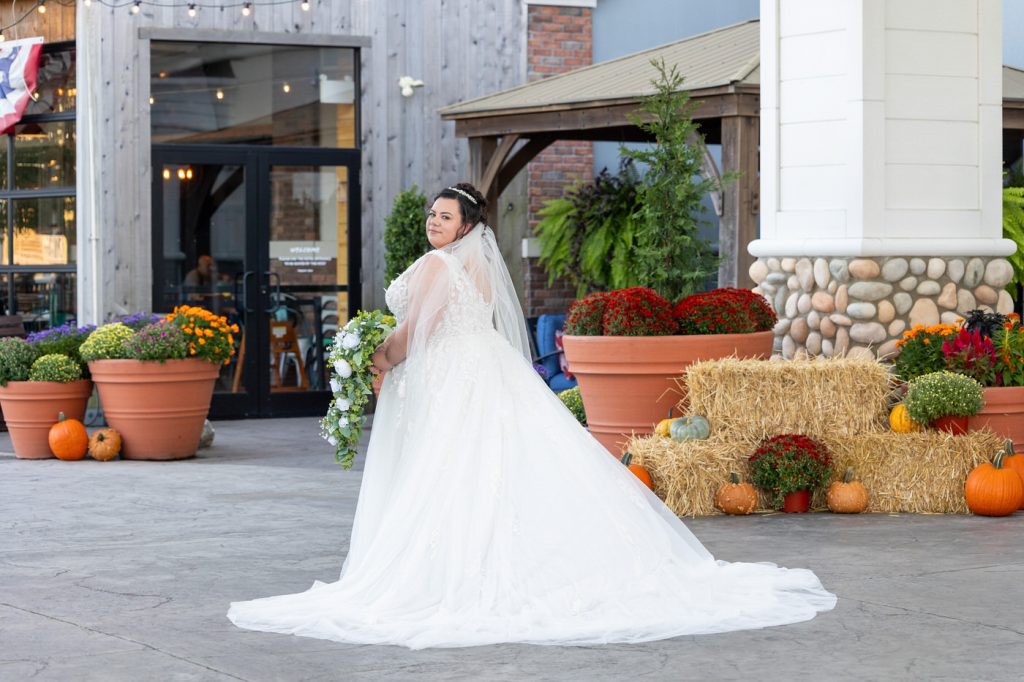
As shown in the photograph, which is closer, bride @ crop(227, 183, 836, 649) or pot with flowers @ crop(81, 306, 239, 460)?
bride @ crop(227, 183, 836, 649)

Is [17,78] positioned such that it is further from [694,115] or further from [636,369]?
[636,369]

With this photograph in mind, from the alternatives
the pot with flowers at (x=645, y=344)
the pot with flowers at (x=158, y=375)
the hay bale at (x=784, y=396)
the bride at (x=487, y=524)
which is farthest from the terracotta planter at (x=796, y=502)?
the pot with flowers at (x=158, y=375)

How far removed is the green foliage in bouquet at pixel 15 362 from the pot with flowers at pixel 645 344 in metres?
4.26

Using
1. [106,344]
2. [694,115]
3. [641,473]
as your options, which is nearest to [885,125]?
[694,115]

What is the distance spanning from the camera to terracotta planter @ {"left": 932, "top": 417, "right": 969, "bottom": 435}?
784cm

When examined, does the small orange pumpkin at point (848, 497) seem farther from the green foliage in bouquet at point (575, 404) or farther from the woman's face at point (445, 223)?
the woman's face at point (445, 223)

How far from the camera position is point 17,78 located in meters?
12.8

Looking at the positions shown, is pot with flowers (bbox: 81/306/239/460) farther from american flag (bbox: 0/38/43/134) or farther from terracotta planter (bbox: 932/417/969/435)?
terracotta planter (bbox: 932/417/969/435)

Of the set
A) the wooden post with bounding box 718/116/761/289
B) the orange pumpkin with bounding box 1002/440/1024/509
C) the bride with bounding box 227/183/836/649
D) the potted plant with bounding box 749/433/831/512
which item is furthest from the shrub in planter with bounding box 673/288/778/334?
the bride with bounding box 227/183/836/649

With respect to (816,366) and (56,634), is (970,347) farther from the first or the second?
(56,634)

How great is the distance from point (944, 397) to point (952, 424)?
0.62 feet

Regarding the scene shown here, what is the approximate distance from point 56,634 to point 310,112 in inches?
351

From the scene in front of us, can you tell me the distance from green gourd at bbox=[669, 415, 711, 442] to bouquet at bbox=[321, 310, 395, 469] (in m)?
2.24

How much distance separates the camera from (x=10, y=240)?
1322 cm
